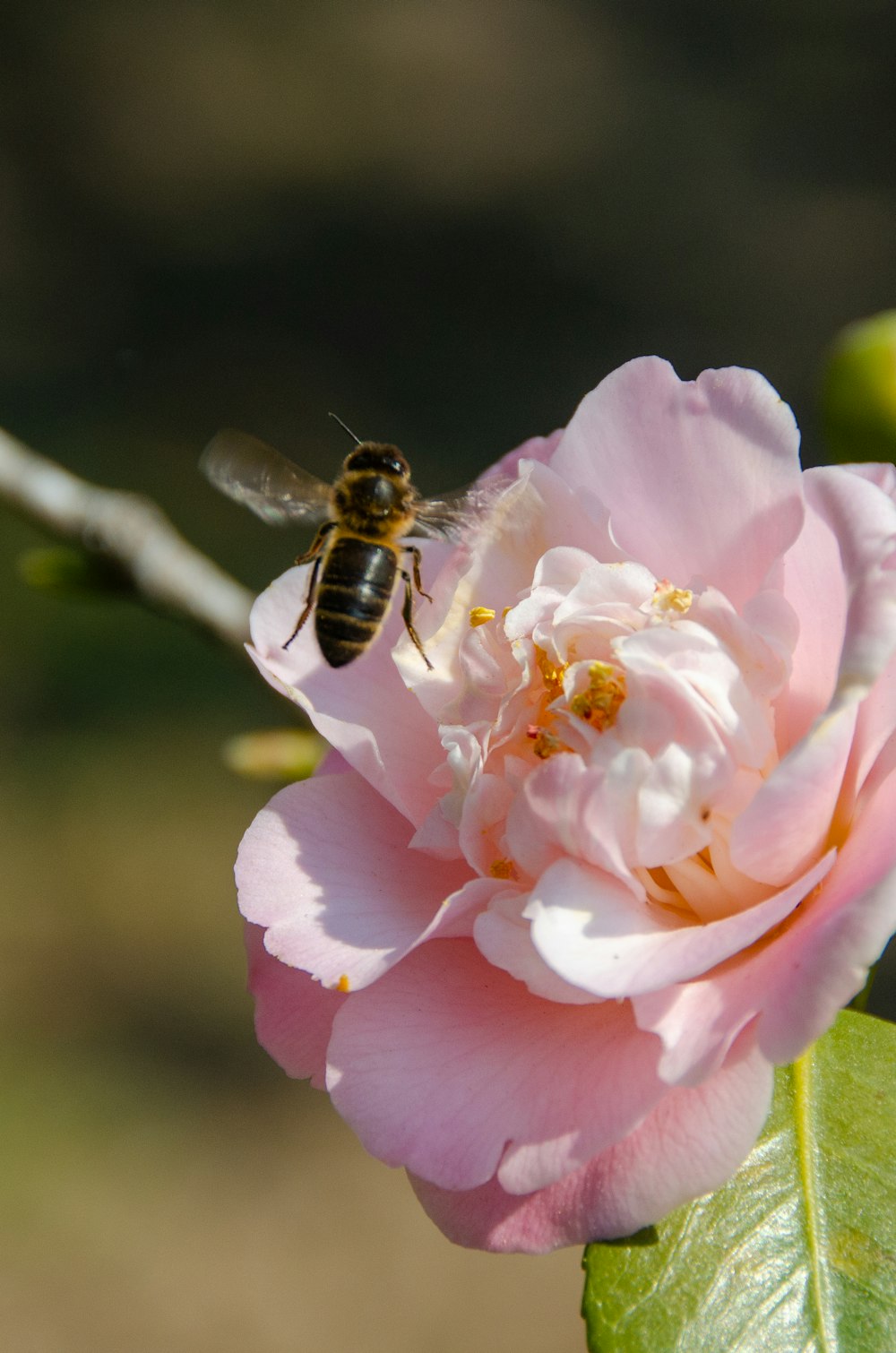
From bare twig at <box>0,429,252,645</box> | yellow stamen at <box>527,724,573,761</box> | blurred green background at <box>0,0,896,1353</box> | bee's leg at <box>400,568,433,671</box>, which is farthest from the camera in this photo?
blurred green background at <box>0,0,896,1353</box>

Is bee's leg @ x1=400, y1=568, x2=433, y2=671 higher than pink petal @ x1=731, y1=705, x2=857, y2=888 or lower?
higher

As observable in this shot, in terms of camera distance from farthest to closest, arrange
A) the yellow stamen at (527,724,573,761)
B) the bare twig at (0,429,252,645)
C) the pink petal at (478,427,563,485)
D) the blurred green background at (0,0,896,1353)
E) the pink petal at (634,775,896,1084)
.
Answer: the blurred green background at (0,0,896,1353) → the bare twig at (0,429,252,645) → the pink petal at (478,427,563,485) → the yellow stamen at (527,724,573,761) → the pink petal at (634,775,896,1084)

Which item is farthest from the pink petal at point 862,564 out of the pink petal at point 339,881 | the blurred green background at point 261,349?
the blurred green background at point 261,349

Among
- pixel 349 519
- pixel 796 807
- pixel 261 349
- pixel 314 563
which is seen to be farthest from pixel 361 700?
pixel 261 349

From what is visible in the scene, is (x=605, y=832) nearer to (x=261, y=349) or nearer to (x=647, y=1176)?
(x=647, y=1176)

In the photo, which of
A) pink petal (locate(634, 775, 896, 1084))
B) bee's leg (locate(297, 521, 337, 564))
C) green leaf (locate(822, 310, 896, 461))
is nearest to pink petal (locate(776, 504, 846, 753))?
pink petal (locate(634, 775, 896, 1084))

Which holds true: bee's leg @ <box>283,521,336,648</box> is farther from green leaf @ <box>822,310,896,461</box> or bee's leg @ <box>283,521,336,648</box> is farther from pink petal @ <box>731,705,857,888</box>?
green leaf @ <box>822,310,896,461</box>

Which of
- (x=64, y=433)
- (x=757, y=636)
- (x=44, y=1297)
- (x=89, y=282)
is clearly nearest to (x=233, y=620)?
(x=757, y=636)

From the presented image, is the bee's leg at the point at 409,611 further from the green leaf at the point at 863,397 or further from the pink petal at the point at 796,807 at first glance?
the green leaf at the point at 863,397
